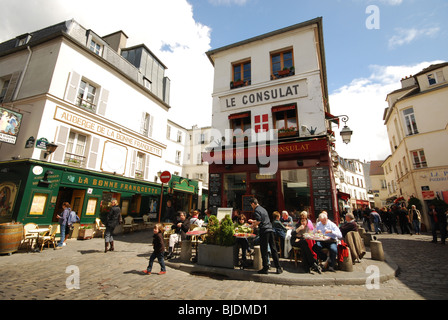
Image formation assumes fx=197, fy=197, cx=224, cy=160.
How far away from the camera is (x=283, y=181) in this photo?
9445mm

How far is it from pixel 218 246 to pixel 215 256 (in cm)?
28

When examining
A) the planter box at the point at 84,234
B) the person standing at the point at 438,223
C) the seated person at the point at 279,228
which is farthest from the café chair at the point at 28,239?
the person standing at the point at 438,223

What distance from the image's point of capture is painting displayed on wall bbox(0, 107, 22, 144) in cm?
860

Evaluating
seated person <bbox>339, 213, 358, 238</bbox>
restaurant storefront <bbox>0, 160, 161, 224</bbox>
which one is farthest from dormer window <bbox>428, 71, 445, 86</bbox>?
restaurant storefront <bbox>0, 160, 161, 224</bbox>

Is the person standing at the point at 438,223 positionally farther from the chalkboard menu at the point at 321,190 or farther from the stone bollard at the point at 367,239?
the chalkboard menu at the point at 321,190

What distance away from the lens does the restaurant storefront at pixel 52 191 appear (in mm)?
8594

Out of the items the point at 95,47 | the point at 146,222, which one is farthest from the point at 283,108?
the point at 95,47

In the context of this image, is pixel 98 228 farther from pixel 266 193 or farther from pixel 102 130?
pixel 266 193

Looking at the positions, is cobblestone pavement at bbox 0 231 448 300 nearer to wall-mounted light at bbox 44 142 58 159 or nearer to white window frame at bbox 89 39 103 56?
wall-mounted light at bbox 44 142 58 159

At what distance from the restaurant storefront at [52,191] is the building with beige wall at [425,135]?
21747 mm

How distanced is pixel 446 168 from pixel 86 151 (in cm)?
2432

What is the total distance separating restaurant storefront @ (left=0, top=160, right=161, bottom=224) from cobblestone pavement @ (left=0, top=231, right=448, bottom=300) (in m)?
3.39
